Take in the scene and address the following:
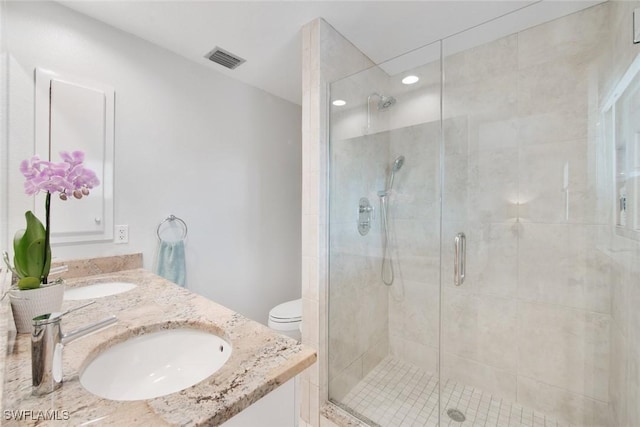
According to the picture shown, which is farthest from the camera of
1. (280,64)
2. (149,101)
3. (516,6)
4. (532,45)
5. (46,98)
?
(280,64)

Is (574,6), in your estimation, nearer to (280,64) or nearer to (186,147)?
(280,64)

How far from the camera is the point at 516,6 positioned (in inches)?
56.8

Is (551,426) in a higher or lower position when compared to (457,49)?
lower

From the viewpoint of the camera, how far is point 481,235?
1759 mm

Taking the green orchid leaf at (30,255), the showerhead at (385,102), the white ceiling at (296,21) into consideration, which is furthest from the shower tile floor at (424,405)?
the white ceiling at (296,21)

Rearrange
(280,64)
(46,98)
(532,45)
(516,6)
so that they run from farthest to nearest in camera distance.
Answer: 1. (280,64)
2. (532,45)
3. (516,6)
4. (46,98)

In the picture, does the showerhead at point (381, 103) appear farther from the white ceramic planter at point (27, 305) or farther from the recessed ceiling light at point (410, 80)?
the white ceramic planter at point (27, 305)

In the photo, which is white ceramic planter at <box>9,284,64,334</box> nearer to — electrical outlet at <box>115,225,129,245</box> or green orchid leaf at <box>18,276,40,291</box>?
green orchid leaf at <box>18,276,40,291</box>

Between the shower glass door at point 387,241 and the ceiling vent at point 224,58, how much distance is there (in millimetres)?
797

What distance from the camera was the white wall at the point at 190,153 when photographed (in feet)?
4.37

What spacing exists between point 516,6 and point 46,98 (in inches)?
96.7

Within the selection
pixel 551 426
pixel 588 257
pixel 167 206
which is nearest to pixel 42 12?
pixel 167 206

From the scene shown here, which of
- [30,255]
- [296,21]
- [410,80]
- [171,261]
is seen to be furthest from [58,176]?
[410,80]

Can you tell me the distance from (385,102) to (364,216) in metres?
0.81
